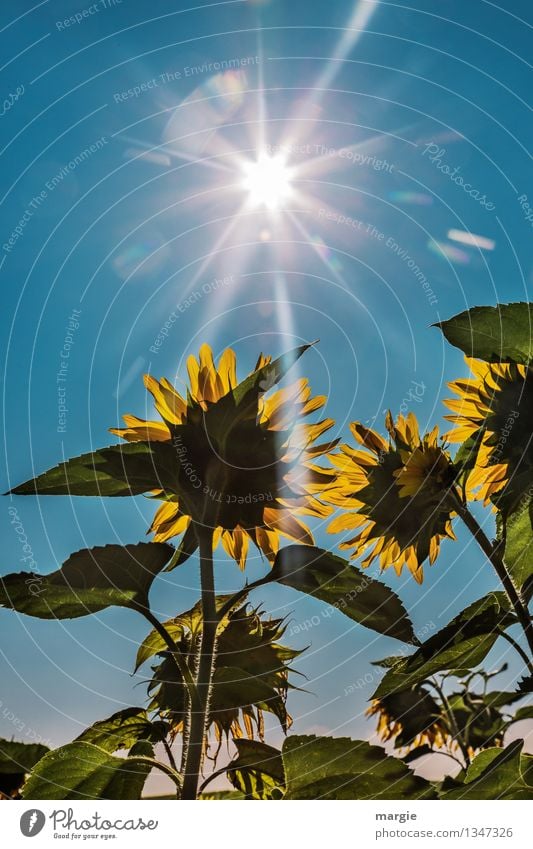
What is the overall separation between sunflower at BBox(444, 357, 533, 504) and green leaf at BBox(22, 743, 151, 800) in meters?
0.36

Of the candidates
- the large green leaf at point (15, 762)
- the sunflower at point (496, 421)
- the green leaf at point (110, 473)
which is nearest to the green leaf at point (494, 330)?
the sunflower at point (496, 421)

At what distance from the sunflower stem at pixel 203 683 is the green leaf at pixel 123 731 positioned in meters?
Answer: 0.06

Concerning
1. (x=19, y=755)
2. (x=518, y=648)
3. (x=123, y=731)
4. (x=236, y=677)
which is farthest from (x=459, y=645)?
(x=19, y=755)

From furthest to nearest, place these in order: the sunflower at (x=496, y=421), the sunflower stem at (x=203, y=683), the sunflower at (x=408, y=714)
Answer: the sunflower at (x=408, y=714) → the sunflower at (x=496, y=421) → the sunflower stem at (x=203, y=683)

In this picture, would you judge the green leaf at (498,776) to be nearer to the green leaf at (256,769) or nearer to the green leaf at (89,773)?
the green leaf at (256,769)

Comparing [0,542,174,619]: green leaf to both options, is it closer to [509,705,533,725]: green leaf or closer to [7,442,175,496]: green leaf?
[7,442,175,496]: green leaf

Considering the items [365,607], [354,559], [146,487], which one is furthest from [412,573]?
[146,487]

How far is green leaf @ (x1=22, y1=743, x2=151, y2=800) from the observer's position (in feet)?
1.54

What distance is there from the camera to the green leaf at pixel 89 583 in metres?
0.46

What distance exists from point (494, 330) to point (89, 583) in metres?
0.37

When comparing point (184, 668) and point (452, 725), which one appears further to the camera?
point (452, 725)

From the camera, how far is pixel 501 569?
0.50 meters

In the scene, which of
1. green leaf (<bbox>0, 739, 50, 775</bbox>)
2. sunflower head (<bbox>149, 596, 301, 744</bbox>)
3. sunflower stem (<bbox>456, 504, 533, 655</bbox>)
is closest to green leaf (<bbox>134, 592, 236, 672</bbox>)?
sunflower head (<bbox>149, 596, 301, 744</bbox>)

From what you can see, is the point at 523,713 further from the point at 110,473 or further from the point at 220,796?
the point at 110,473
